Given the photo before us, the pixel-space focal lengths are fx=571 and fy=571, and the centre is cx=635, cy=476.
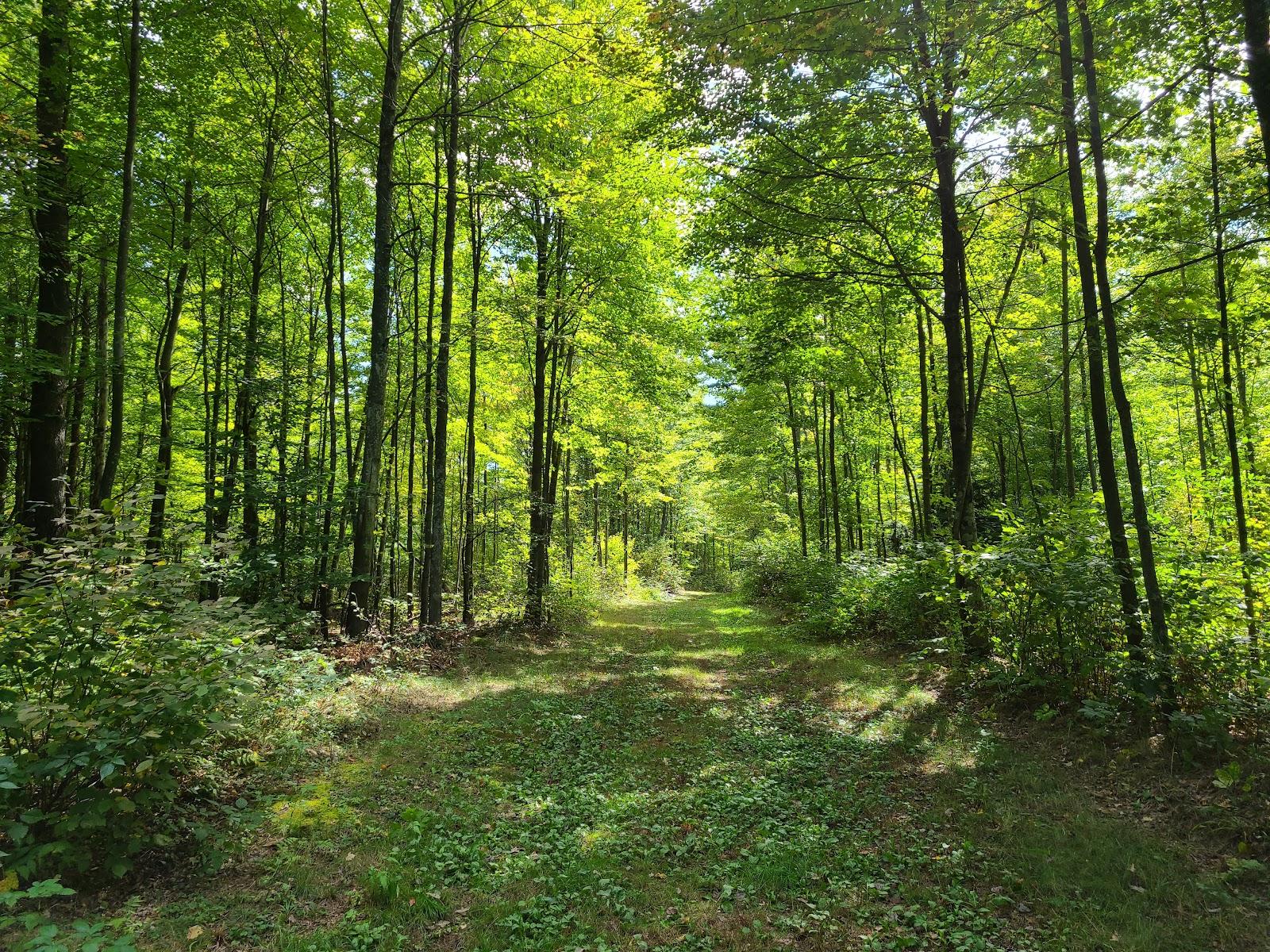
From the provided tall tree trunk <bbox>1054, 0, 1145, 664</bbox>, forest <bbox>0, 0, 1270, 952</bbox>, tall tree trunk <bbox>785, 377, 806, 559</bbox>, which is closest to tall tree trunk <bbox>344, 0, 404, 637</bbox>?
forest <bbox>0, 0, 1270, 952</bbox>

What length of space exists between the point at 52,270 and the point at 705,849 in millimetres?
12837

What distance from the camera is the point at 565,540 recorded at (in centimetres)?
1834

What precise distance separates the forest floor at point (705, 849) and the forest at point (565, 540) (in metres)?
0.04

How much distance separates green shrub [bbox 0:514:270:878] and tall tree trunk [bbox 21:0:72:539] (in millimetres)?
5480

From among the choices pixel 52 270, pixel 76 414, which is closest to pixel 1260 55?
pixel 52 270

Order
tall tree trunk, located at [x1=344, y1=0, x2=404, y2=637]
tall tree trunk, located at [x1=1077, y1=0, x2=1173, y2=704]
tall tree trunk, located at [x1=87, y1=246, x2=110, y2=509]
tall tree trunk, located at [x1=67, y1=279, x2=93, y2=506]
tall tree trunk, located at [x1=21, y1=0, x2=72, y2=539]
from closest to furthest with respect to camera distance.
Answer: tall tree trunk, located at [x1=1077, y1=0, x2=1173, y2=704] → tall tree trunk, located at [x1=21, y1=0, x2=72, y2=539] → tall tree trunk, located at [x1=87, y1=246, x2=110, y2=509] → tall tree trunk, located at [x1=344, y1=0, x2=404, y2=637] → tall tree trunk, located at [x1=67, y1=279, x2=93, y2=506]

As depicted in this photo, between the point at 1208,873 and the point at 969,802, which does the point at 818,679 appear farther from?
the point at 1208,873

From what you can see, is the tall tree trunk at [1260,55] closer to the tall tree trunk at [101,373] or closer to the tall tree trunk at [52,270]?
the tall tree trunk at [101,373]

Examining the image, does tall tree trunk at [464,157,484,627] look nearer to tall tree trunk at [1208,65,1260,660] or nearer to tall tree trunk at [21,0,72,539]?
tall tree trunk at [21,0,72,539]

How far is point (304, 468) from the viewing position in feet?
32.7

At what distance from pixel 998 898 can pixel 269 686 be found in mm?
6571

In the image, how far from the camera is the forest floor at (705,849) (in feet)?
11.3

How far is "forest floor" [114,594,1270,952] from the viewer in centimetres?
344

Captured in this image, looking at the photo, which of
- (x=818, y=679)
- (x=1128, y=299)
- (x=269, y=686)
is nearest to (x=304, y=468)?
(x=269, y=686)
